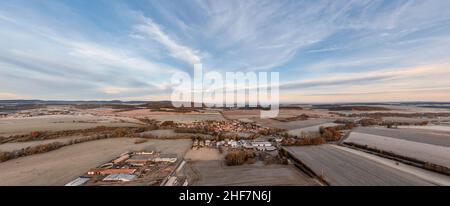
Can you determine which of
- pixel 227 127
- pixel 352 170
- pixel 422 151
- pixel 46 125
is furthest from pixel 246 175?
pixel 46 125

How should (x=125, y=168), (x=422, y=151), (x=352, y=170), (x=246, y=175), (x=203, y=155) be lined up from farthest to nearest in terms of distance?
(x=422, y=151)
(x=203, y=155)
(x=125, y=168)
(x=352, y=170)
(x=246, y=175)

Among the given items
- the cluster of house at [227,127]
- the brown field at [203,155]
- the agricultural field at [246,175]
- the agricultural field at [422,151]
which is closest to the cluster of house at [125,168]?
the brown field at [203,155]

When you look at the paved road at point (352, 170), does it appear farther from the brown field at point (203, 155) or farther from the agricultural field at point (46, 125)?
the agricultural field at point (46, 125)

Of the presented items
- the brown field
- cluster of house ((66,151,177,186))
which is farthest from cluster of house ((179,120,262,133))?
cluster of house ((66,151,177,186))

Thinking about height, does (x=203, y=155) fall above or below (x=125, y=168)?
below

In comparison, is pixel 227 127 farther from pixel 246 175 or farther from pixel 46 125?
pixel 46 125
